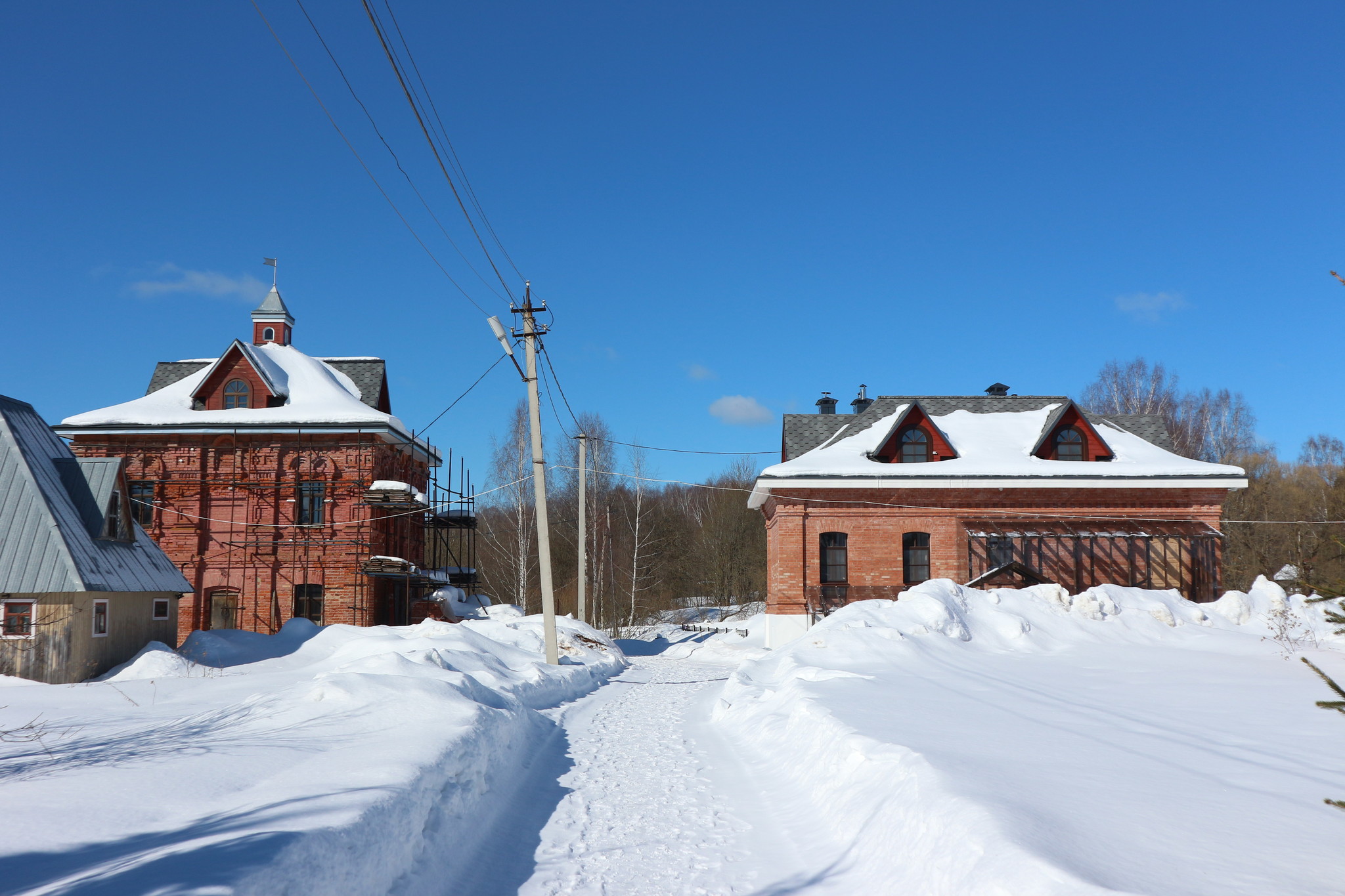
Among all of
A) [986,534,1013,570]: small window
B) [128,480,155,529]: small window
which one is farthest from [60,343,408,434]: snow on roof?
[986,534,1013,570]: small window

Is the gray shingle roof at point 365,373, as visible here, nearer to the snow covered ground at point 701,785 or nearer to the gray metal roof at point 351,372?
the gray metal roof at point 351,372

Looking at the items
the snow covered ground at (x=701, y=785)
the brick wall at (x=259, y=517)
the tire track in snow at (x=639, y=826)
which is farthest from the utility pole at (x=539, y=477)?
the brick wall at (x=259, y=517)

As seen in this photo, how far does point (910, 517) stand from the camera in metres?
25.2

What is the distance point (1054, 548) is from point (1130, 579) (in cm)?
223

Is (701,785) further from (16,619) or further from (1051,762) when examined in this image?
(16,619)

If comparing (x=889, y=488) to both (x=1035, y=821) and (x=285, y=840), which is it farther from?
(x=285, y=840)

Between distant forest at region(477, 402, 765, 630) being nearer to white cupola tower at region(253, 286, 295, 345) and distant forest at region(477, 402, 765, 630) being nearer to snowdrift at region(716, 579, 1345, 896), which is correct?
A: white cupola tower at region(253, 286, 295, 345)

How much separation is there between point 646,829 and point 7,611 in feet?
51.9

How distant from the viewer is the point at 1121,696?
10.5 m

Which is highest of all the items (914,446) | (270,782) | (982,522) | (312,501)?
(914,446)

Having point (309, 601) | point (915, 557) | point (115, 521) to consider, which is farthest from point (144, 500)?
point (915, 557)

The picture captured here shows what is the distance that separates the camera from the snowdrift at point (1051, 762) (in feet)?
13.9

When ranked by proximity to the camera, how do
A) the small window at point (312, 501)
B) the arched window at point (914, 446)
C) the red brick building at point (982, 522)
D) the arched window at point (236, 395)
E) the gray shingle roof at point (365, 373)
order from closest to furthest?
the red brick building at point (982, 522)
the arched window at point (914, 446)
the small window at point (312, 501)
the arched window at point (236, 395)
the gray shingle roof at point (365, 373)

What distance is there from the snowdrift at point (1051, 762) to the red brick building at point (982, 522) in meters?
8.58
